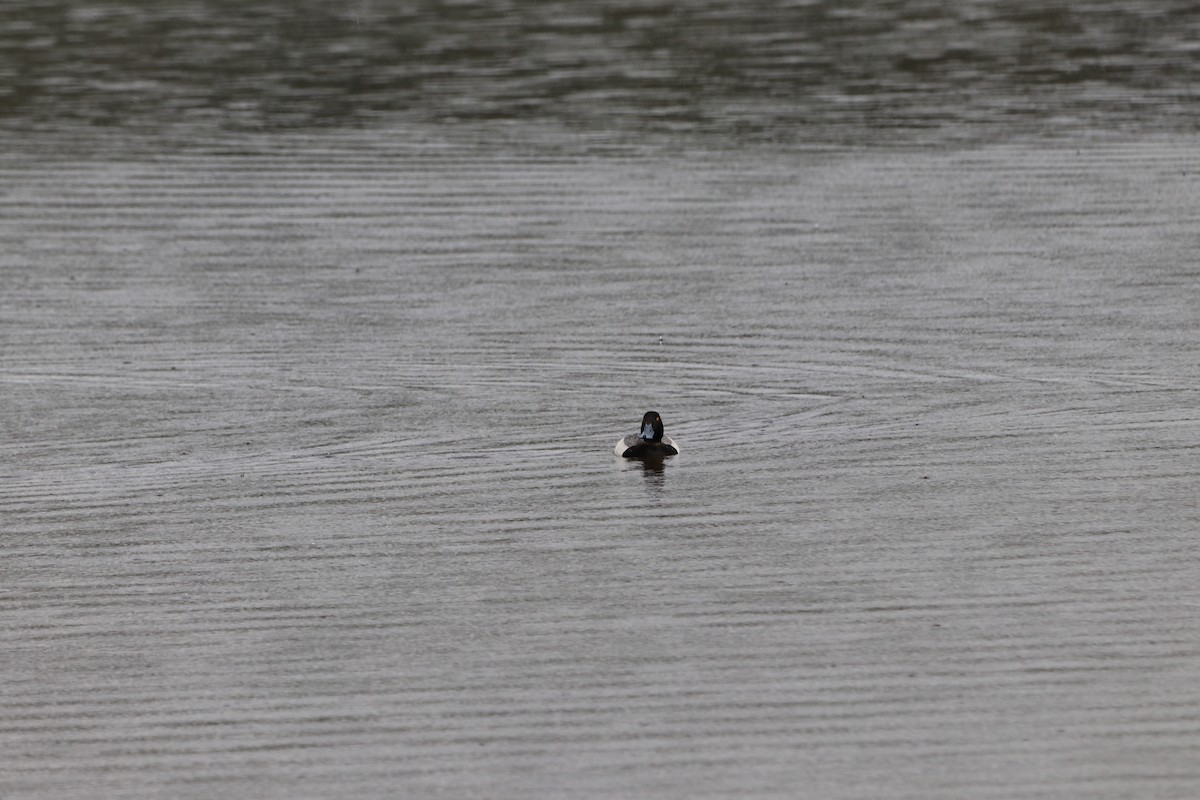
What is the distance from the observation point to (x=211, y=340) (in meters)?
21.4

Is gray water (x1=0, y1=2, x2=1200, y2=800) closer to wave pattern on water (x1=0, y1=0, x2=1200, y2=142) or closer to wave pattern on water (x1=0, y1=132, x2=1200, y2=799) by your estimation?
wave pattern on water (x1=0, y1=132, x2=1200, y2=799)

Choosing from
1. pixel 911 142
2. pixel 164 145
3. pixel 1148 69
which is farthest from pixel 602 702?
pixel 1148 69

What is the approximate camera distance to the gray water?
1209cm

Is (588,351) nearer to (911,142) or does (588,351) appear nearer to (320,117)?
(911,142)

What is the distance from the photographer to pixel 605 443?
17.8 meters

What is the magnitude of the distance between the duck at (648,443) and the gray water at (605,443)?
142mm

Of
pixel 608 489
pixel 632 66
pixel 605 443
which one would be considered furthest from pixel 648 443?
pixel 632 66

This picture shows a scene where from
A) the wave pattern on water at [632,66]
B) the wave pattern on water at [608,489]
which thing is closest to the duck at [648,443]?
the wave pattern on water at [608,489]

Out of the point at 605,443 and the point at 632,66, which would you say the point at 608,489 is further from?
the point at 632,66

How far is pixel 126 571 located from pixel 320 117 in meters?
19.7

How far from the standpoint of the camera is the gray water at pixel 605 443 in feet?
39.7

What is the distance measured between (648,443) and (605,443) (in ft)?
2.88

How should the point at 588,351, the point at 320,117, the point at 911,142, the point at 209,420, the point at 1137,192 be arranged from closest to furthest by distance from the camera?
1. the point at 209,420
2. the point at 588,351
3. the point at 1137,192
4. the point at 911,142
5. the point at 320,117

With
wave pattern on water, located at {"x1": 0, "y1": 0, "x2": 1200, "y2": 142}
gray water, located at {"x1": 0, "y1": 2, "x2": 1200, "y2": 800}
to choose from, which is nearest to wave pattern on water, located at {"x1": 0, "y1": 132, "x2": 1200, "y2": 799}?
gray water, located at {"x1": 0, "y1": 2, "x2": 1200, "y2": 800}
